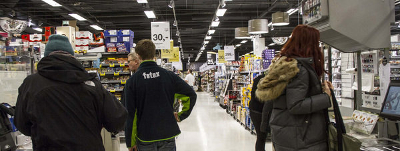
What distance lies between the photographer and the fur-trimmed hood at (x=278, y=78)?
2.01 meters

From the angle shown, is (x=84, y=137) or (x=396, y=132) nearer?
(x=84, y=137)

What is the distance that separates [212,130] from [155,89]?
5851 mm

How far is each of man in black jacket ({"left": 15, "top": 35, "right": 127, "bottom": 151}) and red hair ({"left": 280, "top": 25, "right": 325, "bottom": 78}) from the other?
131cm

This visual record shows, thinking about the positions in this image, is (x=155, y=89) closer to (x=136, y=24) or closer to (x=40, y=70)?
(x=40, y=70)

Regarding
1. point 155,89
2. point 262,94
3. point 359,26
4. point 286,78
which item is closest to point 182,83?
point 155,89

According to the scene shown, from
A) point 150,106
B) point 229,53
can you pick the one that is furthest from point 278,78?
point 229,53

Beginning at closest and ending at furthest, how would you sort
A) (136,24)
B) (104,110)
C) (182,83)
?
(104,110), (182,83), (136,24)

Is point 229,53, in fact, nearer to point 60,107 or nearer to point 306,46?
point 306,46

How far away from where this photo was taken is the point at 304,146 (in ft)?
6.54

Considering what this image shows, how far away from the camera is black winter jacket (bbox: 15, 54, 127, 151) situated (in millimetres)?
1668

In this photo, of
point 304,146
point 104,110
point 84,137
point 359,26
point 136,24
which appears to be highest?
point 136,24

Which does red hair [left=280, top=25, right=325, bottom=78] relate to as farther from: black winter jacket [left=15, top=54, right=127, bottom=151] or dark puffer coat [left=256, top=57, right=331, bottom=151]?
black winter jacket [left=15, top=54, right=127, bottom=151]

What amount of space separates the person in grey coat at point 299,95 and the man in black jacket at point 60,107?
1.13 meters

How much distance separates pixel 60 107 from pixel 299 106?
4.65 ft
